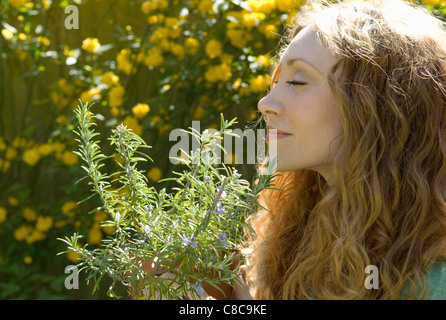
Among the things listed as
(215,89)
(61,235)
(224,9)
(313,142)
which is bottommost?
(61,235)

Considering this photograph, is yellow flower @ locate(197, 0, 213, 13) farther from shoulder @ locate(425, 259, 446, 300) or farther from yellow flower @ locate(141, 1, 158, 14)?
shoulder @ locate(425, 259, 446, 300)

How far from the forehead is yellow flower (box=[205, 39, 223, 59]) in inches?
27.8

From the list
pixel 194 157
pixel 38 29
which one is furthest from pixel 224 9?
pixel 194 157

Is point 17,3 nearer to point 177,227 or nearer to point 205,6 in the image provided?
point 205,6

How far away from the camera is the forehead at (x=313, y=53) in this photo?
3.03ft

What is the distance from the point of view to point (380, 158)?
93 cm

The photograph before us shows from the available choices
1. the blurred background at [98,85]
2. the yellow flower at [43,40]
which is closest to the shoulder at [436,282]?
the blurred background at [98,85]

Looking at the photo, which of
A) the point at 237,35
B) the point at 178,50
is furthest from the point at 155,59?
the point at 237,35

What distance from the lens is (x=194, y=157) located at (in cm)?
77

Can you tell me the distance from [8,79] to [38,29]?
332mm

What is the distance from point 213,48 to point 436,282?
1.02 meters

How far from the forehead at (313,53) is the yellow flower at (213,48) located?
27.8 inches

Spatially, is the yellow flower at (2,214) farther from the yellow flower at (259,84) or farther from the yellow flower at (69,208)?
the yellow flower at (259,84)
